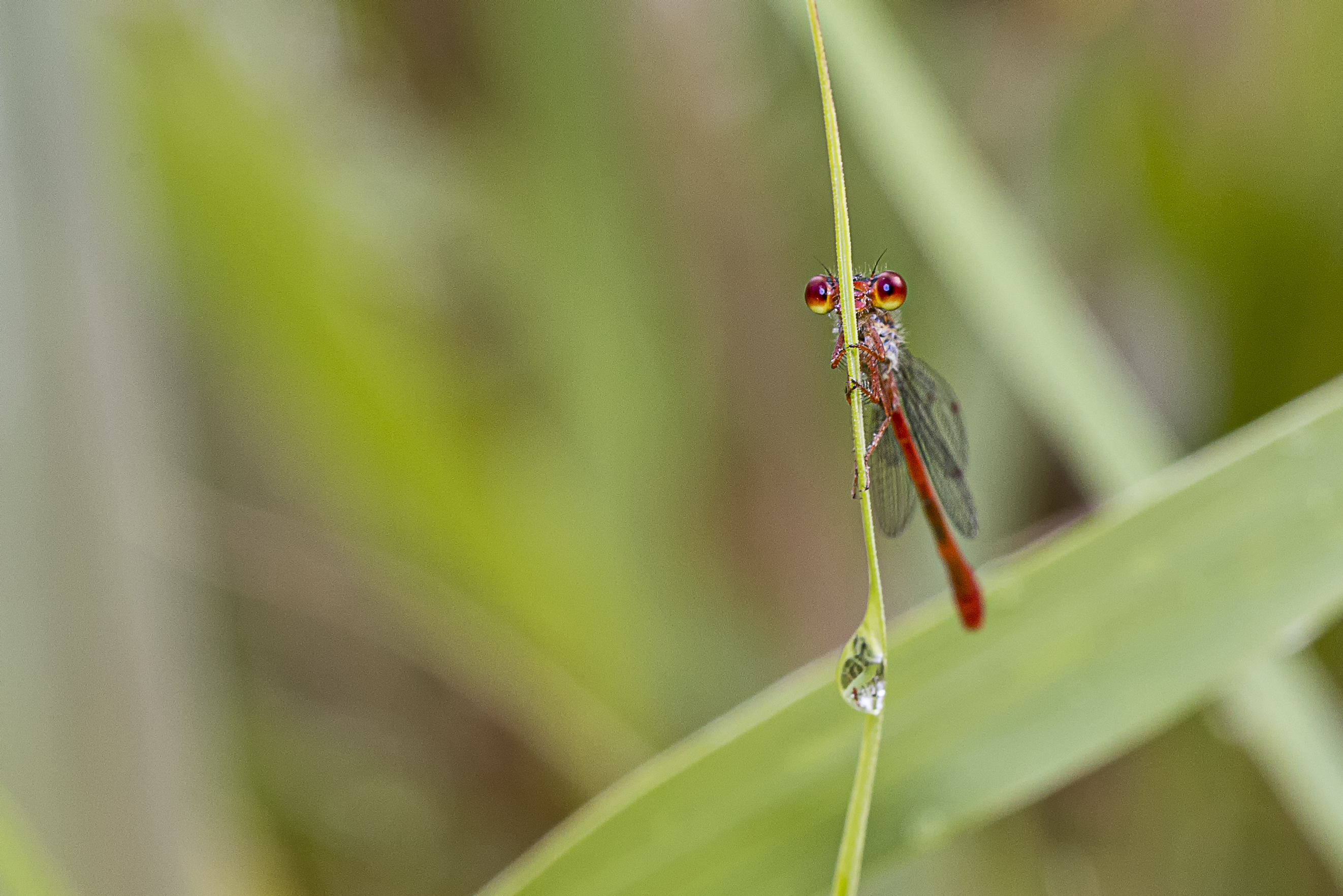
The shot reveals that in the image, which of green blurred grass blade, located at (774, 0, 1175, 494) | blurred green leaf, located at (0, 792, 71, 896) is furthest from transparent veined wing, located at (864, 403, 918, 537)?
blurred green leaf, located at (0, 792, 71, 896)

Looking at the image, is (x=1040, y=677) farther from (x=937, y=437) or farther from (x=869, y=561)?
(x=937, y=437)

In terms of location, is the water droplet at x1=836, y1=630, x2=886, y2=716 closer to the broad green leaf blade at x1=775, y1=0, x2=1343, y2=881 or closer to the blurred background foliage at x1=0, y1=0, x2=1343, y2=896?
the broad green leaf blade at x1=775, y1=0, x2=1343, y2=881

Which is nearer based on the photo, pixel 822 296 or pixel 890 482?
pixel 822 296

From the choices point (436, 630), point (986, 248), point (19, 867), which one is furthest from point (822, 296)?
point (436, 630)

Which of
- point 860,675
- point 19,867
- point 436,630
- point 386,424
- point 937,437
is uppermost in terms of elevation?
point 386,424

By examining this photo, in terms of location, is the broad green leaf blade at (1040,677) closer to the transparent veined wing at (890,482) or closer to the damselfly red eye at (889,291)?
the damselfly red eye at (889,291)

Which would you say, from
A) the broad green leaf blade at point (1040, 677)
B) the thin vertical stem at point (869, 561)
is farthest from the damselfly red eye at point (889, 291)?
the thin vertical stem at point (869, 561)
